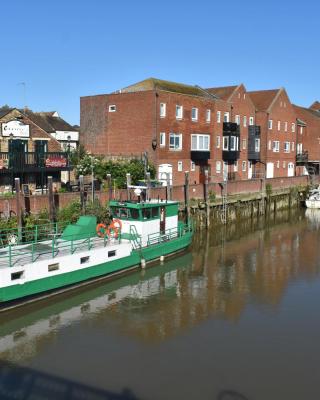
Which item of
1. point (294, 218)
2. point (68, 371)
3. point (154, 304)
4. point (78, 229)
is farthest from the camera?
point (294, 218)

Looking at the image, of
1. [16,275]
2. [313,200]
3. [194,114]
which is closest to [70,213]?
→ [16,275]

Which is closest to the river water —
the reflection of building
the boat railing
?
the boat railing

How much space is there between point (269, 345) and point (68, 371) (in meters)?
6.68

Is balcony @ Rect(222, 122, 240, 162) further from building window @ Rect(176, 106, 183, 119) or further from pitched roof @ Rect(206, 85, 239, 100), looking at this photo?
building window @ Rect(176, 106, 183, 119)

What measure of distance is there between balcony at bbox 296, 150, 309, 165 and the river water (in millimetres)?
39161

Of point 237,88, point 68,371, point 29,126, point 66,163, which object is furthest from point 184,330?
point 237,88

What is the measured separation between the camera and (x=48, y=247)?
65.6ft

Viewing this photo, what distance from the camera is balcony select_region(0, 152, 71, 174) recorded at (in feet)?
88.5

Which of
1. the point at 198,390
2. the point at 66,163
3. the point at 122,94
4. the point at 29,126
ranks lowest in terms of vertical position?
the point at 198,390

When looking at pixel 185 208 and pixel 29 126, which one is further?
pixel 185 208

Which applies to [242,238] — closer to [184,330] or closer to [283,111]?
[184,330]

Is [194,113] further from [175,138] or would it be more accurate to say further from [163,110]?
[163,110]

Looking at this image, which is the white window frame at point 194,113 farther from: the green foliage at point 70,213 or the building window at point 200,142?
the green foliage at point 70,213

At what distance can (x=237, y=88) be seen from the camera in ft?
161
